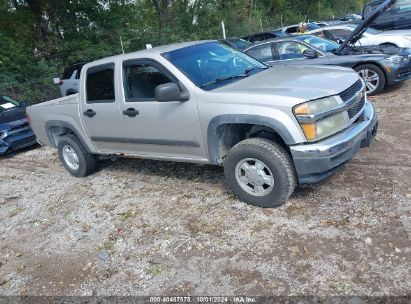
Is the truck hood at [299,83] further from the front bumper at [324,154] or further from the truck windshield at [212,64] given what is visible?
the front bumper at [324,154]

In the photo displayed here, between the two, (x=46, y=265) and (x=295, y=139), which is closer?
(x=295, y=139)

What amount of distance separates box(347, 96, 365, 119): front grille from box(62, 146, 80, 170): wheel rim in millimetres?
4206

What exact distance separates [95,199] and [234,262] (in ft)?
8.74

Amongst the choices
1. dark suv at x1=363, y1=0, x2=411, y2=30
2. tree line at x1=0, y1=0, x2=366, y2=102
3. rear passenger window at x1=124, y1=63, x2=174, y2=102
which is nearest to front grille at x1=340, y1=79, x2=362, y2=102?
rear passenger window at x1=124, y1=63, x2=174, y2=102

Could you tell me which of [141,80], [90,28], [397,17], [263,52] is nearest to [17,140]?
[141,80]

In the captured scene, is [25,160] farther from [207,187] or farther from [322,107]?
[322,107]

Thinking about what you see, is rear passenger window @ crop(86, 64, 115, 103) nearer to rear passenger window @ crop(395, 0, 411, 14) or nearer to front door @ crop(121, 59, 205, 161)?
front door @ crop(121, 59, 205, 161)

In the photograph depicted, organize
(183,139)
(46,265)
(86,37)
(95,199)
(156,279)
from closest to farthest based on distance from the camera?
(156,279), (46,265), (183,139), (95,199), (86,37)

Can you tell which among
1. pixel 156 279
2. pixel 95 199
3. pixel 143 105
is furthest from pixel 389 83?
pixel 156 279

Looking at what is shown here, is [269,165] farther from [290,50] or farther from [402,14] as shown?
[402,14]

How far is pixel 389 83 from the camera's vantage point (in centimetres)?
807

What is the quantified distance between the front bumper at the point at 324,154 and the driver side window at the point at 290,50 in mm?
5031

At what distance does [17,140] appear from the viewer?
879 centimetres

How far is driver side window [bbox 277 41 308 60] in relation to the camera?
28.9ft
